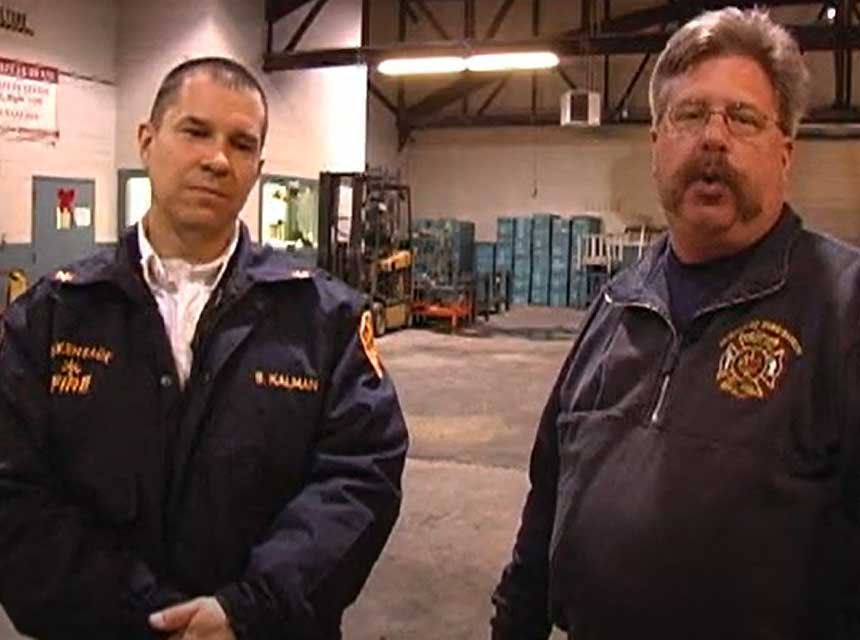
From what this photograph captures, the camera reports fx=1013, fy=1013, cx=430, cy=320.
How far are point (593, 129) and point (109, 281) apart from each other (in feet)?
57.6

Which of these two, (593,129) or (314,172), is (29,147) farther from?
(593,129)

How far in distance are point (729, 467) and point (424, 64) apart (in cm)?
1117

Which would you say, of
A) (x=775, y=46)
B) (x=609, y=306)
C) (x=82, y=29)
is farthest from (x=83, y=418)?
(x=82, y=29)

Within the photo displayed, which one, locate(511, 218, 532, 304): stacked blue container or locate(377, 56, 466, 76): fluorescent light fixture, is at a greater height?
locate(377, 56, 466, 76): fluorescent light fixture

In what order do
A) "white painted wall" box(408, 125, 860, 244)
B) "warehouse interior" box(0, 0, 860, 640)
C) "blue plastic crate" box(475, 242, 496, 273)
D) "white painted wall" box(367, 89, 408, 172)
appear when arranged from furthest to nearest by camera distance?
"blue plastic crate" box(475, 242, 496, 273)
"white painted wall" box(367, 89, 408, 172)
"white painted wall" box(408, 125, 860, 244)
"warehouse interior" box(0, 0, 860, 640)

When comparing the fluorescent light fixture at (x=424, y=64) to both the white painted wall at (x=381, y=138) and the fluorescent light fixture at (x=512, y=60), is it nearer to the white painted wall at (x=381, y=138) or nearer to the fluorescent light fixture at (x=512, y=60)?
the fluorescent light fixture at (x=512, y=60)

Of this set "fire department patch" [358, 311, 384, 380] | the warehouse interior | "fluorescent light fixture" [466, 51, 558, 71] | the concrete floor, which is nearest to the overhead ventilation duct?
the warehouse interior

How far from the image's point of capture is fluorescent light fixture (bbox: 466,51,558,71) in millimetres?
11289

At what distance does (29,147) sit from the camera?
1049cm

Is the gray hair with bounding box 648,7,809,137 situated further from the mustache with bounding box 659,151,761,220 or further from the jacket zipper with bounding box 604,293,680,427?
the jacket zipper with bounding box 604,293,680,427

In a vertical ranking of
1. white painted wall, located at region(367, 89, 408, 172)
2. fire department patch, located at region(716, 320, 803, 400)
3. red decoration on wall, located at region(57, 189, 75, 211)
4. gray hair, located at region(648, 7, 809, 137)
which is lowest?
fire department patch, located at region(716, 320, 803, 400)

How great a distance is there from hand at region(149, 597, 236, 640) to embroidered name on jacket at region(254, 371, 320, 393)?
37 cm

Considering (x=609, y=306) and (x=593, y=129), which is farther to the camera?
(x=593, y=129)

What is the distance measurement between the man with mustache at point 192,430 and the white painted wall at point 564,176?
1656cm
